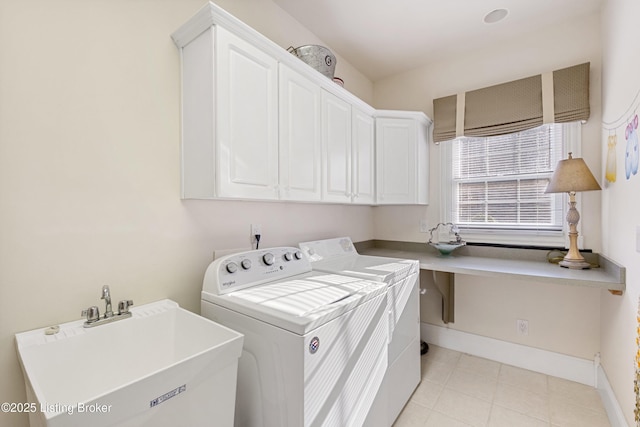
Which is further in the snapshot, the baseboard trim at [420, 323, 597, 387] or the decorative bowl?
the decorative bowl

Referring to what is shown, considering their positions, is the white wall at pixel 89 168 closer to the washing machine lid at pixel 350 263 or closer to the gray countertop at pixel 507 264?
the washing machine lid at pixel 350 263

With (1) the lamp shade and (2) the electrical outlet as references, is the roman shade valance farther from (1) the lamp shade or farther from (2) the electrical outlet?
(2) the electrical outlet

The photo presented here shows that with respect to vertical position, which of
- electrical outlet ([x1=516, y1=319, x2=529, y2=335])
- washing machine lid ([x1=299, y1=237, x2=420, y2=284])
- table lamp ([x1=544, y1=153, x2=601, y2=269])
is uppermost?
table lamp ([x1=544, y1=153, x2=601, y2=269])

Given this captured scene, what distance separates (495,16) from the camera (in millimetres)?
2209

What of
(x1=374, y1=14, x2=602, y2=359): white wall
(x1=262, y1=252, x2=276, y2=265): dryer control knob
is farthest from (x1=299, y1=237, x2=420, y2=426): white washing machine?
(x1=374, y1=14, x2=602, y2=359): white wall

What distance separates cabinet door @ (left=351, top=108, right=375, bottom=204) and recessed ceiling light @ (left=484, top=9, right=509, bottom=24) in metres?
1.11

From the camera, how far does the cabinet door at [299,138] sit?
1.67 m

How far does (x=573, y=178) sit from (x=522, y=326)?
4.25 ft

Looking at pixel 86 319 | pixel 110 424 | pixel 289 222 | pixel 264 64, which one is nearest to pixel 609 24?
pixel 264 64

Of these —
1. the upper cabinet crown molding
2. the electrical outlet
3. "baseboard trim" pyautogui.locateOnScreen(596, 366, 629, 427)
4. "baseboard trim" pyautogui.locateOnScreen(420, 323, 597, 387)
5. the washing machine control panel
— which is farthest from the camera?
the electrical outlet

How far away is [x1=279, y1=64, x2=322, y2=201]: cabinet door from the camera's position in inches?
65.6

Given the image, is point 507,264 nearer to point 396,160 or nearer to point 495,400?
point 495,400

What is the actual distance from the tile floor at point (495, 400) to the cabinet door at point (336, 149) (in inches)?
60.6

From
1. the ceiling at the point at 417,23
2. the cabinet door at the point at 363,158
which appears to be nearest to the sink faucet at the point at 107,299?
the cabinet door at the point at 363,158
